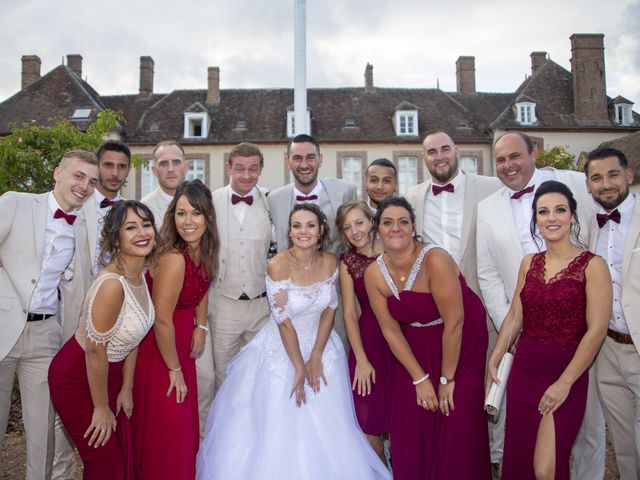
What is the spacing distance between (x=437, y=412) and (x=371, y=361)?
2.34ft

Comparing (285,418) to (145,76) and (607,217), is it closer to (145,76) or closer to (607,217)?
(607,217)

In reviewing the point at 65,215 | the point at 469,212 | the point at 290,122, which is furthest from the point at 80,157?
the point at 290,122

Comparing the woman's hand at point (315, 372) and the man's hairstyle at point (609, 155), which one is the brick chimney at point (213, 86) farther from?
the man's hairstyle at point (609, 155)

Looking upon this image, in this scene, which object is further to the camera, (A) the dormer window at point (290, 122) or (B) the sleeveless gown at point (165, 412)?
(A) the dormer window at point (290, 122)

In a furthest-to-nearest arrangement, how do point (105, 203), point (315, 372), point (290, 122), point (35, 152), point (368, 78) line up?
1. point (368, 78)
2. point (290, 122)
3. point (35, 152)
4. point (105, 203)
5. point (315, 372)

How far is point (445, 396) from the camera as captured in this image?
146 inches

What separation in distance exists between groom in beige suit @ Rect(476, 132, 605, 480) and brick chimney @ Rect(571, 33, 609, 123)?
25.4 metres

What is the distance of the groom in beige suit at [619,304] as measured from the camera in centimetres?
360

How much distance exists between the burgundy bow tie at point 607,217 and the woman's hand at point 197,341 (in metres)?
3.24

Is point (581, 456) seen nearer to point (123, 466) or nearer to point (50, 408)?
point (123, 466)

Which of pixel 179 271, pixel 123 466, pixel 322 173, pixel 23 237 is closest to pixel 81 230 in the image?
pixel 23 237

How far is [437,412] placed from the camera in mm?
3783

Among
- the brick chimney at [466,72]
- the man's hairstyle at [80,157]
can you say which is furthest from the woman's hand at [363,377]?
the brick chimney at [466,72]

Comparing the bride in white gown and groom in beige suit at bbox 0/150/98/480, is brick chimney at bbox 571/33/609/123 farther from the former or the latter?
groom in beige suit at bbox 0/150/98/480
